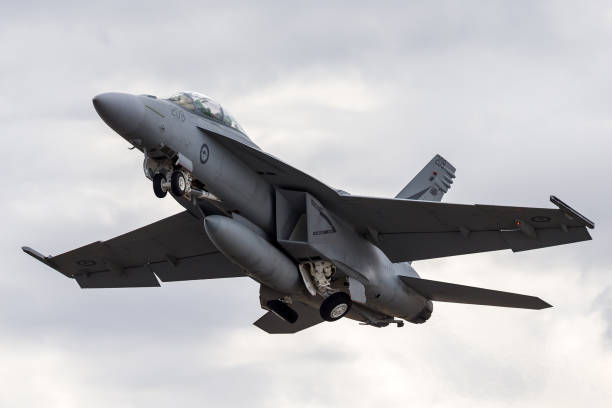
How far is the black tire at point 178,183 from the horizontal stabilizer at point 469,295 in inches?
272

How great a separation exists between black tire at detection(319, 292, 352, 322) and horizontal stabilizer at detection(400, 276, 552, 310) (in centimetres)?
206

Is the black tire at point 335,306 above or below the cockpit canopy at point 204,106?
below

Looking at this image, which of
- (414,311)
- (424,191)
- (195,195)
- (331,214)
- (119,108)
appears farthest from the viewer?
(424,191)

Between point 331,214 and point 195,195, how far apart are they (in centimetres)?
354

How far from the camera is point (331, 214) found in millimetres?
26078

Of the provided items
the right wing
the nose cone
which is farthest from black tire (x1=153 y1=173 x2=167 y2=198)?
the right wing

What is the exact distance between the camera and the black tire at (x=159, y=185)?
Answer: 920 inches

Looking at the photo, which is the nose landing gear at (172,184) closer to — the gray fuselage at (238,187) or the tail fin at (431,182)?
the gray fuselage at (238,187)

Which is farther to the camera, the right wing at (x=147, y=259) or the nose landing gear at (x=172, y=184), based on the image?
the right wing at (x=147, y=259)

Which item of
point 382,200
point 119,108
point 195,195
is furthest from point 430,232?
point 119,108

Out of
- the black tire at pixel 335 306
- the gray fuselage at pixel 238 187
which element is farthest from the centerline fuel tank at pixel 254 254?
the black tire at pixel 335 306

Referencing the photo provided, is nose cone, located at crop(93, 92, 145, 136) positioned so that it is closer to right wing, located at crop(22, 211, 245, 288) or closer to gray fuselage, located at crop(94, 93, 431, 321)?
gray fuselage, located at crop(94, 93, 431, 321)

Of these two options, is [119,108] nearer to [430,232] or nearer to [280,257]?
[280,257]

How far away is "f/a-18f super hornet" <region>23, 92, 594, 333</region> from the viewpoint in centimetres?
2361
